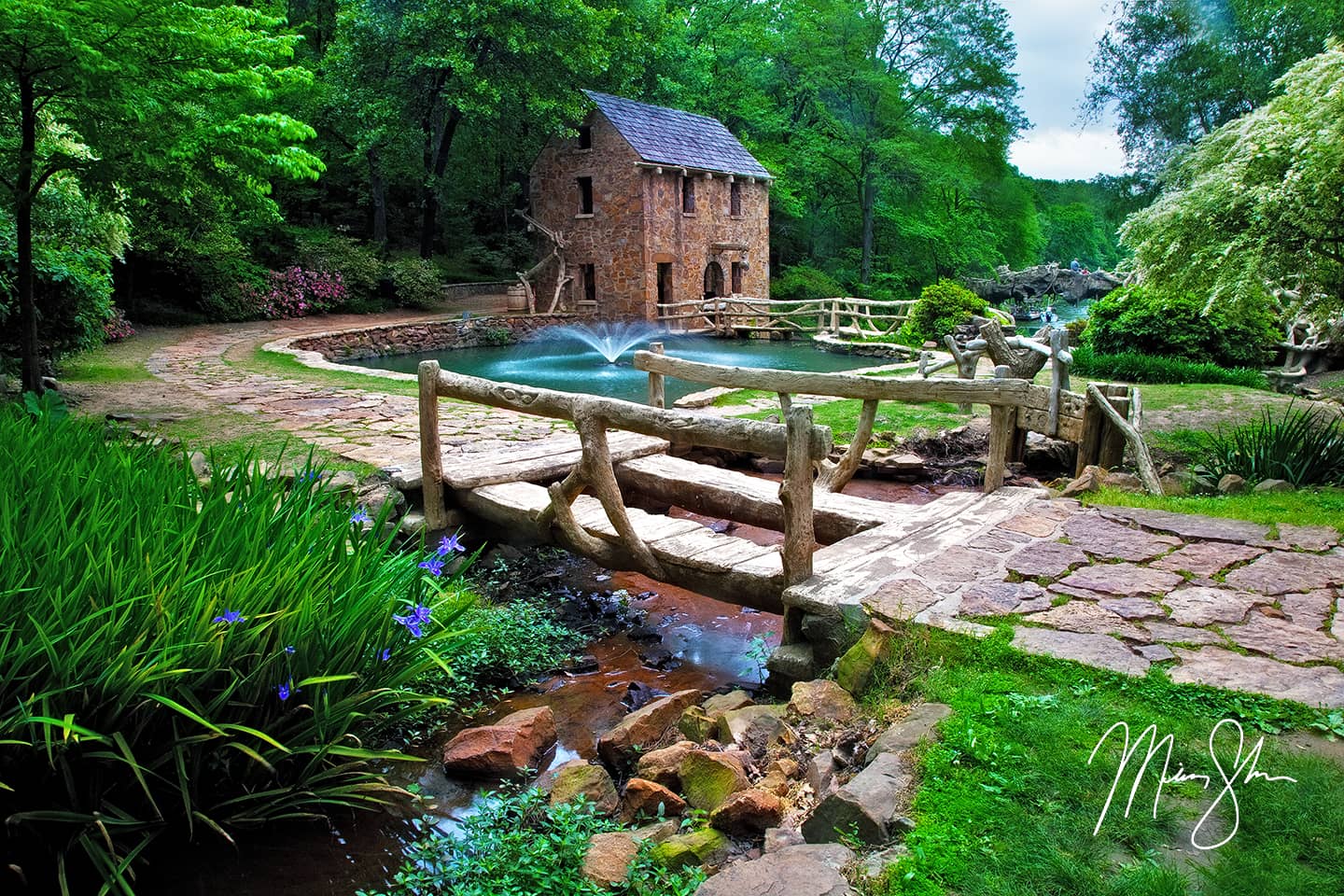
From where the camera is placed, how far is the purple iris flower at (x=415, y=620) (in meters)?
3.37

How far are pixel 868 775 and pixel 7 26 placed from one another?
8.28 meters

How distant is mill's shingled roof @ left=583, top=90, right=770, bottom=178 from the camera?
2623cm

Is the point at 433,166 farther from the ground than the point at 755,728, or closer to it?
farther from the ground

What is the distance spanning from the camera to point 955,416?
10.5 m

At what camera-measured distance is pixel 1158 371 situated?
12.9m

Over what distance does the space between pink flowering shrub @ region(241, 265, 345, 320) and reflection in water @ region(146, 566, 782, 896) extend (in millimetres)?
19548

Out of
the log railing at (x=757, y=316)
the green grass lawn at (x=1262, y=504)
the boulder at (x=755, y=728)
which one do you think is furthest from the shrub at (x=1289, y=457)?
the log railing at (x=757, y=316)

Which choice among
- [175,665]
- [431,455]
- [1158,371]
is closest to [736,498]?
[431,455]

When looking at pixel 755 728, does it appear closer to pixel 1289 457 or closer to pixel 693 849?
pixel 693 849

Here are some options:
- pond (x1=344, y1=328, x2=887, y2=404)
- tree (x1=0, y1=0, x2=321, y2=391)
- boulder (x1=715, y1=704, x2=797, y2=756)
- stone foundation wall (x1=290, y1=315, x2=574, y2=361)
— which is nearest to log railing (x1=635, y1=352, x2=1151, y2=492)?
boulder (x1=715, y1=704, x2=797, y2=756)

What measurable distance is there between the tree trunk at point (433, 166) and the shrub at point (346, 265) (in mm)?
2801

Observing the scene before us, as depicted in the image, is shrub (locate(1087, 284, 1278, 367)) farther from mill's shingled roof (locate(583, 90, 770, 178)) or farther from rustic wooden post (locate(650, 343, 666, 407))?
mill's shingled roof (locate(583, 90, 770, 178))

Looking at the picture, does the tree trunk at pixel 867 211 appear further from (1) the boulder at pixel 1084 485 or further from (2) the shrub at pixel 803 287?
(1) the boulder at pixel 1084 485

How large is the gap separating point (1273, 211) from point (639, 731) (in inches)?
219
